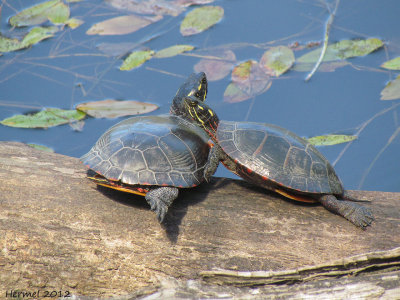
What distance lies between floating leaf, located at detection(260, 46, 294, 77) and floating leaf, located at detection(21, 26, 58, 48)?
8.99 ft

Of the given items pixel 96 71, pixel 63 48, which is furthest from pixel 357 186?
pixel 63 48

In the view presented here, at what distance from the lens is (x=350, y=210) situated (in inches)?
102

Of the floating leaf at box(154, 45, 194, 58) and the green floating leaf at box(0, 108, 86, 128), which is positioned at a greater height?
the floating leaf at box(154, 45, 194, 58)

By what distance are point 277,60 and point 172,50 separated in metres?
1.23

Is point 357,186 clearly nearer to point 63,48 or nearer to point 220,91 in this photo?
point 220,91

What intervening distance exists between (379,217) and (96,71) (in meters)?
3.44

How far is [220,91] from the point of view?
4.41m

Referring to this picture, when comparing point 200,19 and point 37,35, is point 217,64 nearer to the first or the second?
point 200,19

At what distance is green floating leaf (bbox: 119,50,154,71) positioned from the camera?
15.6ft

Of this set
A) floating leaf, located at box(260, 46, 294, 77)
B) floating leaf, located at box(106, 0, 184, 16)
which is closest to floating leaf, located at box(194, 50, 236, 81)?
floating leaf, located at box(260, 46, 294, 77)

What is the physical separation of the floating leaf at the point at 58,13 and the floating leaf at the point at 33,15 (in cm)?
4

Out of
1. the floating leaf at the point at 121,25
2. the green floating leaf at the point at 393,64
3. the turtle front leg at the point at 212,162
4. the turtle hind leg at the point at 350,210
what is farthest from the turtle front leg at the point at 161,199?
the floating leaf at the point at 121,25

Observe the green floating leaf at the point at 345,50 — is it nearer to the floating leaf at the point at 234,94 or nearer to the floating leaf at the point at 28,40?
the floating leaf at the point at 234,94

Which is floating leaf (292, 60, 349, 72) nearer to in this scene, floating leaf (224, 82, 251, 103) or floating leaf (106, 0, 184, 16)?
floating leaf (224, 82, 251, 103)
